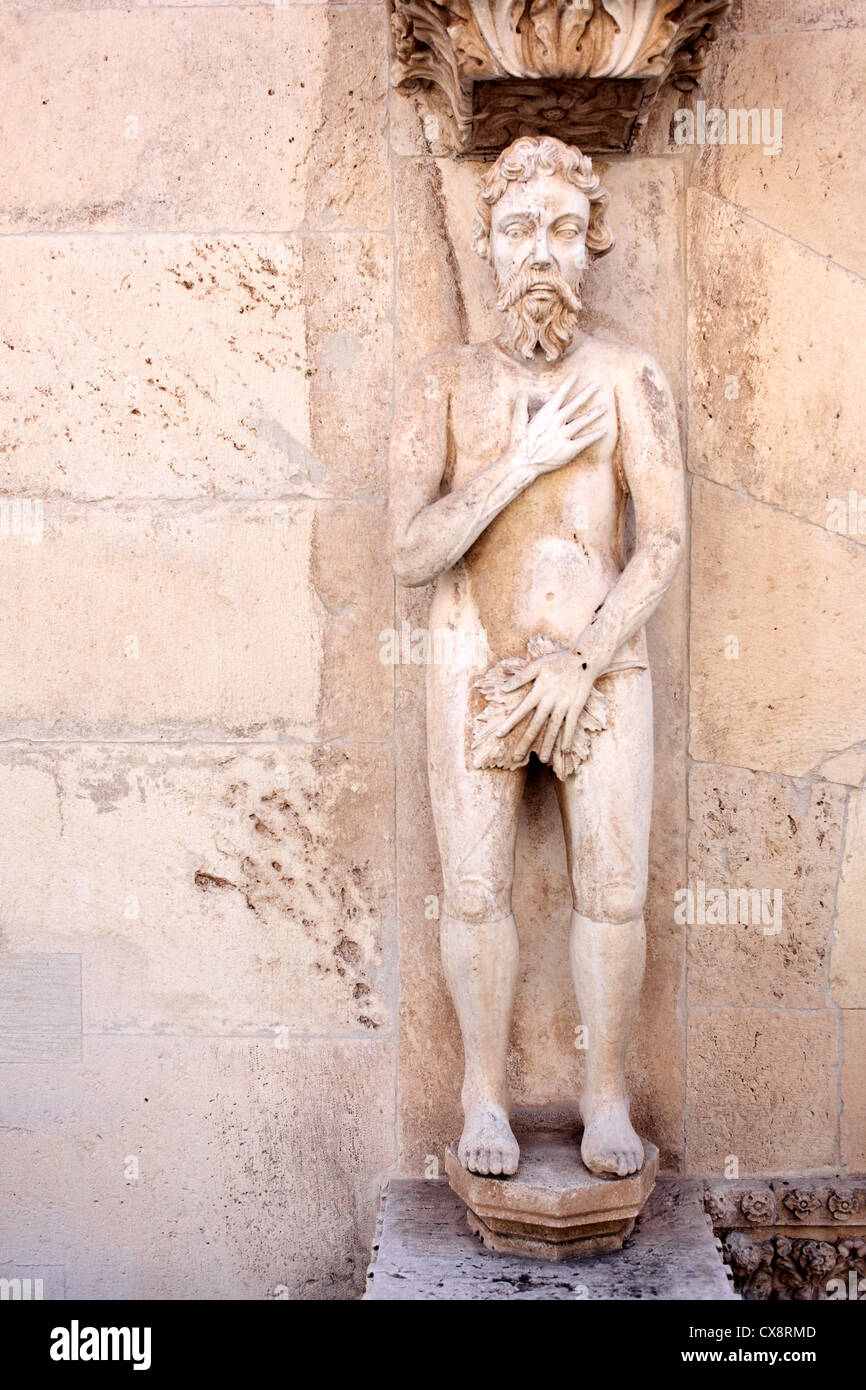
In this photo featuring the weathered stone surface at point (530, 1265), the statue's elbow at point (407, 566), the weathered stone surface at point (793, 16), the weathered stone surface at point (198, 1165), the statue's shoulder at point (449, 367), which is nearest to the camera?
the weathered stone surface at point (530, 1265)

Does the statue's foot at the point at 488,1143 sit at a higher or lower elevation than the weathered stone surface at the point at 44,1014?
lower

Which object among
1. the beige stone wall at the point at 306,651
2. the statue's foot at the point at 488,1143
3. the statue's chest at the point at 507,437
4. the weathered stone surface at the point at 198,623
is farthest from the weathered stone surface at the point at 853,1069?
the statue's chest at the point at 507,437

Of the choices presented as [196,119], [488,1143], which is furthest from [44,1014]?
[196,119]

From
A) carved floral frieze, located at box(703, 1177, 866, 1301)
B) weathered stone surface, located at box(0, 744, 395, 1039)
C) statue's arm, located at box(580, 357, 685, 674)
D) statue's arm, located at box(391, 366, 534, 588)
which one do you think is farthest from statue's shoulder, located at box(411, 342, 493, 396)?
carved floral frieze, located at box(703, 1177, 866, 1301)

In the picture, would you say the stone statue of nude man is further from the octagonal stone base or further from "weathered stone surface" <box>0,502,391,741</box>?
"weathered stone surface" <box>0,502,391,741</box>

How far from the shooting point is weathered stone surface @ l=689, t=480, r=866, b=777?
3.38 metres

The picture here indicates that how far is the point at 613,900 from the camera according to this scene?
303 cm

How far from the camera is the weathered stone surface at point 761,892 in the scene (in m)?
3.41

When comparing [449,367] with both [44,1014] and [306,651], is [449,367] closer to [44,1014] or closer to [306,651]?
[306,651]

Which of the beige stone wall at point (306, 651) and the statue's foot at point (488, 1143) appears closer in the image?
the statue's foot at point (488, 1143)

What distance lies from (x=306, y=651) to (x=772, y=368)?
1405 mm

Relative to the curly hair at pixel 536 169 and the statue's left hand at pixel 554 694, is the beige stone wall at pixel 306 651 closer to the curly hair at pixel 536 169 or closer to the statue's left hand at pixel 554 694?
the curly hair at pixel 536 169

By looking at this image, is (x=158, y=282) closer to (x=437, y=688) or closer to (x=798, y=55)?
(x=437, y=688)

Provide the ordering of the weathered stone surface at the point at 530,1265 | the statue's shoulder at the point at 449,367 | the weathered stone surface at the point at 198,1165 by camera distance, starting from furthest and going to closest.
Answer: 1. the weathered stone surface at the point at 198,1165
2. the statue's shoulder at the point at 449,367
3. the weathered stone surface at the point at 530,1265
